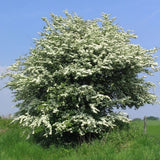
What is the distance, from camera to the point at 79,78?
14.1 meters

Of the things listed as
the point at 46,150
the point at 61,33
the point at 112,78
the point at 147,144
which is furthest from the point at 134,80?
the point at 46,150

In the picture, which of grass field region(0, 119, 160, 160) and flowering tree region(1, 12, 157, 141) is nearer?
grass field region(0, 119, 160, 160)

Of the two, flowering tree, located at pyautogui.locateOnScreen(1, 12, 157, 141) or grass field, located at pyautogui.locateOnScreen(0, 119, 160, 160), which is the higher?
flowering tree, located at pyautogui.locateOnScreen(1, 12, 157, 141)

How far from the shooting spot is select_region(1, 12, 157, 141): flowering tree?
42.1 feet

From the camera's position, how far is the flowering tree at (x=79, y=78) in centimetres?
1283

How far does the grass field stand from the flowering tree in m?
0.83

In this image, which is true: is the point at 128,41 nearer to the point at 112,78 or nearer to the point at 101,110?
the point at 112,78

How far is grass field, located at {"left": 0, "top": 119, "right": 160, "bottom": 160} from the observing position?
423 inches

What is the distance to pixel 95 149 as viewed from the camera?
38.5ft

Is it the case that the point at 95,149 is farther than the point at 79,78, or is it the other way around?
the point at 79,78

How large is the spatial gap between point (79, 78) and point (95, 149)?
13.3 ft

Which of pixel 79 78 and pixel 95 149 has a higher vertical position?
pixel 79 78

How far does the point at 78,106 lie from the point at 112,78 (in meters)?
3.15

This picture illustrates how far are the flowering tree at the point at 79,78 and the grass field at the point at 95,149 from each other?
32.7 inches
